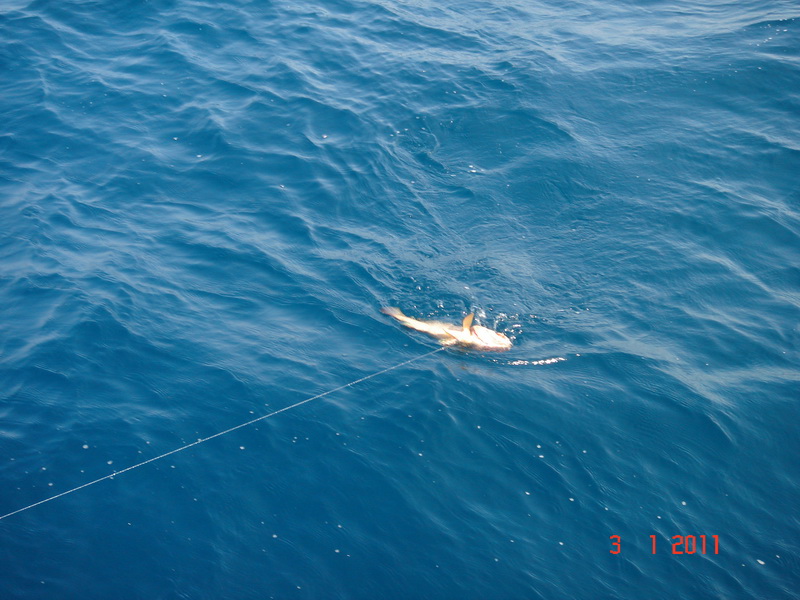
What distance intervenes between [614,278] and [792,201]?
202 inches

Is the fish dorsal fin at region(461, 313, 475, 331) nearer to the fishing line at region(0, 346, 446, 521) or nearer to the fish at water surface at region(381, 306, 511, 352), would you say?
the fish at water surface at region(381, 306, 511, 352)

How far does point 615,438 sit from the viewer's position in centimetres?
1034

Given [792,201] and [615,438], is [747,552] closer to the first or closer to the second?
[615,438]

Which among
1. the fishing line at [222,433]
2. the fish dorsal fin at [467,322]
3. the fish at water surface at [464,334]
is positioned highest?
the fish dorsal fin at [467,322]

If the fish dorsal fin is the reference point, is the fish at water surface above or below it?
below

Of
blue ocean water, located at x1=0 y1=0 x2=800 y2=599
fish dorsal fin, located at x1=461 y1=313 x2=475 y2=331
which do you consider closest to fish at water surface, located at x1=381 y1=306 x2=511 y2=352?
fish dorsal fin, located at x1=461 y1=313 x2=475 y2=331

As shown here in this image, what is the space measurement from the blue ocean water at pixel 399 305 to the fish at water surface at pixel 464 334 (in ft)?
0.74

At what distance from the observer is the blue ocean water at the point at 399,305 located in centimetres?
893
